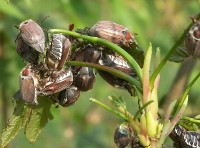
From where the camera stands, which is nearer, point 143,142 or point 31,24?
point 143,142

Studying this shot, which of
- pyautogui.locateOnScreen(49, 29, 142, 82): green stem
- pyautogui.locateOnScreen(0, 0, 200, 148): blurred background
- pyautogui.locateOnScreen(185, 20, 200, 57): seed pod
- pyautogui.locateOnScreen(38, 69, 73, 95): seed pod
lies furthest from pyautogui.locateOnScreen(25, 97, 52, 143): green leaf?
pyautogui.locateOnScreen(0, 0, 200, 148): blurred background

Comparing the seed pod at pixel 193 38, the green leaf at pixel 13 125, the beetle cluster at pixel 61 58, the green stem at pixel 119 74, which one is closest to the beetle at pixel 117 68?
the beetle cluster at pixel 61 58

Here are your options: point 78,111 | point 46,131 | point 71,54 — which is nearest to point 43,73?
point 71,54

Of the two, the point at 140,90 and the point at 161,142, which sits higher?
the point at 140,90

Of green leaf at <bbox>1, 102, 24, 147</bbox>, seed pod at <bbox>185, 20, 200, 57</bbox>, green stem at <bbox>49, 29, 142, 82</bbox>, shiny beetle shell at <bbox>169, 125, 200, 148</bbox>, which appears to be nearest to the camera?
seed pod at <bbox>185, 20, 200, 57</bbox>

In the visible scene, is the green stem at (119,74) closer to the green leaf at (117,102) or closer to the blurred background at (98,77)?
the green leaf at (117,102)

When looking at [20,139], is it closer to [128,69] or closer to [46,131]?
[46,131]

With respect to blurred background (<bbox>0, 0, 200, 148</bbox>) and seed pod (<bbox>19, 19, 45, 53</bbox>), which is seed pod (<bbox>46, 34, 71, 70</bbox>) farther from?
blurred background (<bbox>0, 0, 200, 148</bbox>)
